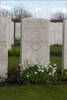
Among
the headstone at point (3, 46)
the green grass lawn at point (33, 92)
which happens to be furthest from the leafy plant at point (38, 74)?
the headstone at point (3, 46)

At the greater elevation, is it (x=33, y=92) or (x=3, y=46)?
(x=3, y=46)

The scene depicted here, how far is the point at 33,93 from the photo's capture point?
5.84 m

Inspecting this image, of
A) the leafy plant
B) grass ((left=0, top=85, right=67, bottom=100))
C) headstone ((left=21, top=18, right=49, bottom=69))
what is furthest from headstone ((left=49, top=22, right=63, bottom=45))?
grass ((left=0, top=85, right=67, bottom=100))

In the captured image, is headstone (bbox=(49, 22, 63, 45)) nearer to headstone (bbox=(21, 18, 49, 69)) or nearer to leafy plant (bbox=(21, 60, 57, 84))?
headstone (bbox=(21, 18, 49, 69))

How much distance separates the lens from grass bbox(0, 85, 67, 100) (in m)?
5.54

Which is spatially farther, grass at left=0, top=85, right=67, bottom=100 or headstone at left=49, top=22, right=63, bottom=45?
headstone at left=49, top=22, right=63, bottom=45

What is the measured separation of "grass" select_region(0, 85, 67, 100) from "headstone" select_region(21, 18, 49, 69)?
127cm

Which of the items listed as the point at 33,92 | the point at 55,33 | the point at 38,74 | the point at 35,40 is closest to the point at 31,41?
the point at 35,40

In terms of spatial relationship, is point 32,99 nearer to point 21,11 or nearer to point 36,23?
point 36,23

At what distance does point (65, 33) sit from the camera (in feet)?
26.3

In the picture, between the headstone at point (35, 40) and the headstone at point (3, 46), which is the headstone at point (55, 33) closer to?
the headstone at point (35, 40)

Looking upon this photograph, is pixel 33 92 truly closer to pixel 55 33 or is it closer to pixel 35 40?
pixel 35 40

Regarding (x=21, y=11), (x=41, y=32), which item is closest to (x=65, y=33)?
(x=41, y=32)

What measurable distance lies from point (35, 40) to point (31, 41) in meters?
0.13
